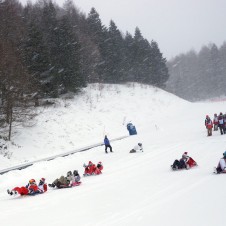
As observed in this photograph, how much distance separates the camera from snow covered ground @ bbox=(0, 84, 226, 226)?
911 cm

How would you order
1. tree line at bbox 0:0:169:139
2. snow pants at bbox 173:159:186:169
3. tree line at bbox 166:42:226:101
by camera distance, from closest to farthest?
snow pants at bbox 173:159:186:169 → tree line at bbox 0:0:169:139 → tree line at bbox 166:42:226:101

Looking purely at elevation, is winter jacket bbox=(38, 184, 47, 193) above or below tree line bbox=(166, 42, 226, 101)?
below

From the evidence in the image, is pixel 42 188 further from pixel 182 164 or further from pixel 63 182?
pixel 182 164

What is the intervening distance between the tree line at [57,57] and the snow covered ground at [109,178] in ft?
8.76

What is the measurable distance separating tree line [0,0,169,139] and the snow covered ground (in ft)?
8.76

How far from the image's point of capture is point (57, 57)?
1571 inches

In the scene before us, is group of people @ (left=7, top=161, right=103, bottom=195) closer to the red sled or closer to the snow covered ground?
the snow covered ground

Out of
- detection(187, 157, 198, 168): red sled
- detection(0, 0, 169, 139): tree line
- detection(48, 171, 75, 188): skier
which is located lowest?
detection(187, 157, 198, 168): red sled

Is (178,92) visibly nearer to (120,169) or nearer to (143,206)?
(120,169)

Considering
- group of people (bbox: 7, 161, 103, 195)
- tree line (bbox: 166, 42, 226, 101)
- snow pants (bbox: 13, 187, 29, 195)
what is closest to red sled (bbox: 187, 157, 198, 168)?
group of people (bbox: 7, 161, 103, 195)

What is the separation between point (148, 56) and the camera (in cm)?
7119

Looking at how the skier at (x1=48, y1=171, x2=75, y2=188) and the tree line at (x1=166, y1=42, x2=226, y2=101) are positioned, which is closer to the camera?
the skier at (x1=48, y1=171, x2=75, y2=188)

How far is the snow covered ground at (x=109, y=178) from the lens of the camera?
29.9 feet

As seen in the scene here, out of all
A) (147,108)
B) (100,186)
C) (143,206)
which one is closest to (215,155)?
(100,186)
